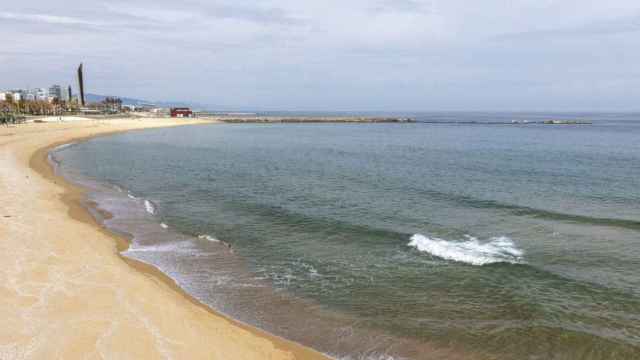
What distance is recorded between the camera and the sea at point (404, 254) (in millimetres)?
13258

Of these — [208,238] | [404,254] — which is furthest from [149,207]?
[404,254]

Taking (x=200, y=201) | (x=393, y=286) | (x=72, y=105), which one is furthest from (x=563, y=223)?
(x=72, y=105)

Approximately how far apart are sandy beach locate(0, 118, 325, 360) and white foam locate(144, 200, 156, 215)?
17.3 ft

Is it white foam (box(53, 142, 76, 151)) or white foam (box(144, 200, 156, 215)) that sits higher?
white foam (box(144, 200, 156, 215))

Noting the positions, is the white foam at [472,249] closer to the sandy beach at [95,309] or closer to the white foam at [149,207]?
the sandy beach at [95,309]

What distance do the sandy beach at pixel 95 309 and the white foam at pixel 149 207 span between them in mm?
5278

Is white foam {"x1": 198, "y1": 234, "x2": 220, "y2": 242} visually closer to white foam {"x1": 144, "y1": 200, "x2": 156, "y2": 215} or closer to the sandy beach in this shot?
the sandy beach

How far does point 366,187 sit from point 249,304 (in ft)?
70.3

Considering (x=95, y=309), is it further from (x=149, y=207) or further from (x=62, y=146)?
(x=62, y=146)

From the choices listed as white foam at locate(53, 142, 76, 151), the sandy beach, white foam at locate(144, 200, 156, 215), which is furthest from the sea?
white foam at locate(53, 142, 76, 151)

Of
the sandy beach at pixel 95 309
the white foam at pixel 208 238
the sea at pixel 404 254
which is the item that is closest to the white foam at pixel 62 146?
the sea at pixel 404 254

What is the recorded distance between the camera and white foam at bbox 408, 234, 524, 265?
19.1 meters

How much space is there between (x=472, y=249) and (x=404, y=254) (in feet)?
9.86

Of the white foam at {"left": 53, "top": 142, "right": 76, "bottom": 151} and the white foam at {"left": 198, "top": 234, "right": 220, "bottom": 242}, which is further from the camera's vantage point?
the white foam at {"left": 53, "top": 142, "right": 76, "bottom": 151}
